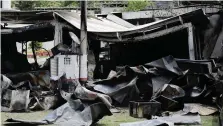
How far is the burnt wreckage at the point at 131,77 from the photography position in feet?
29.6

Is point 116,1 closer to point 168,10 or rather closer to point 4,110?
point 168,10

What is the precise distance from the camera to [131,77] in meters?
11.5

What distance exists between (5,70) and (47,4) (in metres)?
25.9

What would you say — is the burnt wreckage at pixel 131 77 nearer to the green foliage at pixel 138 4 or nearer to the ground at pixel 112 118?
the ground at pixel 112 118

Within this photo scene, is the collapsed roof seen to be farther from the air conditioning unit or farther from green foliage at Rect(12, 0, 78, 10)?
green foliage at Rect(12, 0, 78, 10)

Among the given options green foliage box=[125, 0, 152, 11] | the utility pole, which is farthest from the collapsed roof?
green foliage box=[125, 0, 152, 11]

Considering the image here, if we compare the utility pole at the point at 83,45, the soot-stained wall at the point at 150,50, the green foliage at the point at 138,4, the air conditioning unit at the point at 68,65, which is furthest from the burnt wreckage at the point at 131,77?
the green foliage at the point at 138,4

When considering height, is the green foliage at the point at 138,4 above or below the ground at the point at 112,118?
above

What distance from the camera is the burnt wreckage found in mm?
9008

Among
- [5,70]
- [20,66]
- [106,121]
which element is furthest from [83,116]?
[20,66]

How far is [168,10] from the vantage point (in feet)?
62.1

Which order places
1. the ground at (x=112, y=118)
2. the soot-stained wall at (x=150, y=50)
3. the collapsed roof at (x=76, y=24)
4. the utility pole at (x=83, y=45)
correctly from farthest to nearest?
1. the soot-stained wall at (x=150, y=50)
2. the collapsed roof at (x=76, y=24)
3. the utility pole at (x=83, y=45)
4. the ground at (x=112, y=118)


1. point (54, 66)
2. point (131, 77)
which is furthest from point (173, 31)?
point (54, 66)

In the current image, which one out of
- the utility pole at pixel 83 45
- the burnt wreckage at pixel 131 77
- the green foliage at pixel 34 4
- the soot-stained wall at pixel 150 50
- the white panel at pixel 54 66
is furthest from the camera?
the green foliage at pixel 34 4
